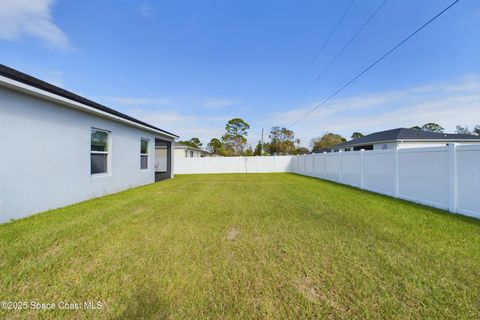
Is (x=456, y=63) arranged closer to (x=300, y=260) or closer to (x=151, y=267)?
(x=300, y=260)

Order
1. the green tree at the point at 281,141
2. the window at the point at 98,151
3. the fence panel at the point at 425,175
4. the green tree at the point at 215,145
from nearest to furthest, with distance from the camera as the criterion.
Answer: the fence panel at the point at 425,175 < the window at the point at 98,151 < the green tree at the point at 281,141 < the green tree at the point at 215,145

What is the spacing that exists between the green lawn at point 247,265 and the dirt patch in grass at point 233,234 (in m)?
0.02

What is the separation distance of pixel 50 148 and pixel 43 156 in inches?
11.3

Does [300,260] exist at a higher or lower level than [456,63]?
lower

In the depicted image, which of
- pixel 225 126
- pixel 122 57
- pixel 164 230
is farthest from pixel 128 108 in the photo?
pixel 225 126

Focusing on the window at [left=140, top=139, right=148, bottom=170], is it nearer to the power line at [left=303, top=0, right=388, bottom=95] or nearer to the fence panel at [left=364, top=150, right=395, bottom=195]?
the fence panel at [left=364, top=150, right=395, bottom=195]

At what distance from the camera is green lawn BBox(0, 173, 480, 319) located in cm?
183

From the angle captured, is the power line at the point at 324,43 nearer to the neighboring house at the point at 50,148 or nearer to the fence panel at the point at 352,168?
the fence panel at the point at 352,168

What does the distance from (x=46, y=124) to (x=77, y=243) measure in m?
3.64

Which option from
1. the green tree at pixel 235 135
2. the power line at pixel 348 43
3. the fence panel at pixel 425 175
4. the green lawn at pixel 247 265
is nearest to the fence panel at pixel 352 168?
the fence panel at pixel 425 175

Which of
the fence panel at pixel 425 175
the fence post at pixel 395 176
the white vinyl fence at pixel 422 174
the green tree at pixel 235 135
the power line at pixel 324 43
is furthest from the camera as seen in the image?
the green tree at pixel 235 135

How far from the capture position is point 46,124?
5176mm

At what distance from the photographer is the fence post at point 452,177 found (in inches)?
188

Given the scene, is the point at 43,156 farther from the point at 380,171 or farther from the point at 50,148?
the point at 380,171
